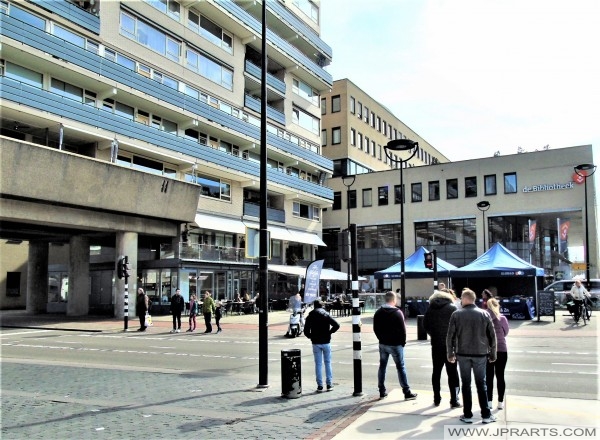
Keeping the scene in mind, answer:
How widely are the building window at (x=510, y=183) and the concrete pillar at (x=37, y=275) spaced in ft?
123

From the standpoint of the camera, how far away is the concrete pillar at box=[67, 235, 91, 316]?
3434cm

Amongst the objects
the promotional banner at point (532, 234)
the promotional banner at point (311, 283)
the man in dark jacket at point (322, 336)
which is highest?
the promotional banner at point (532, 234)

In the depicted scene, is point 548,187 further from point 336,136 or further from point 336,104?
point 336,104

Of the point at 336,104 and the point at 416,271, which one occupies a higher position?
the point at 336,104

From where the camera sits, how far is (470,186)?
168 ft

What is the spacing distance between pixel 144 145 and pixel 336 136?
98.3 feet

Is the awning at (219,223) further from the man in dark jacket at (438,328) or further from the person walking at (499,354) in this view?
the person walking at (499,354)

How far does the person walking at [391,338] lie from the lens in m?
8.61

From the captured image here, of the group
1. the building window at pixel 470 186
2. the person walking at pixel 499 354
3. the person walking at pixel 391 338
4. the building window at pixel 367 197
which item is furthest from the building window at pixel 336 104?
the person walking at pixel 499 354

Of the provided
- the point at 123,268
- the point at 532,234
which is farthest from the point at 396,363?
the point at 532,234

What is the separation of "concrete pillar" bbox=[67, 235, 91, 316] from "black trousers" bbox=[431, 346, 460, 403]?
30.5 metres

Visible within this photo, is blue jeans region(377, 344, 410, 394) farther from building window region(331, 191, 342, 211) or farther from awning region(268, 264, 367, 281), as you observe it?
building window region(331, 191, 342, 211)

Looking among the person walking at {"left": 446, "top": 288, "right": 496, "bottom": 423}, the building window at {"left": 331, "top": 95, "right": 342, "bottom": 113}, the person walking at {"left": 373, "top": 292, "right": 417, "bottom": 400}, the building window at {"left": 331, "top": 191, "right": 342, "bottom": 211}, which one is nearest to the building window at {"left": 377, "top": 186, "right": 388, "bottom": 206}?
the building window at {"left": 331, "top": 191, "right": 342, "bottom": 211}

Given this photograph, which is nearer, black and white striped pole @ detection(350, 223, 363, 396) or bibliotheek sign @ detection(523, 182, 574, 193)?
black and white striped pole @ detection(350, 223, 363, 396)
